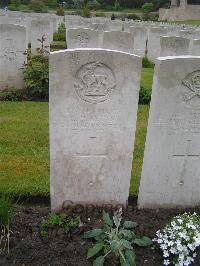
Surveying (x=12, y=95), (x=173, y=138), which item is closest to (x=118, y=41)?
(x=12, y=95)

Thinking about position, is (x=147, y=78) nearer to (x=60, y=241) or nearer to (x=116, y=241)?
(x=60, y=241)

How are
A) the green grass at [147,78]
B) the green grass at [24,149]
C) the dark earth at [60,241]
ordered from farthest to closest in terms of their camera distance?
the green grass at [147,78]
the green grass at [24,149]
the dark earth at [60,241]

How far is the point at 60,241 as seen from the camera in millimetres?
4348

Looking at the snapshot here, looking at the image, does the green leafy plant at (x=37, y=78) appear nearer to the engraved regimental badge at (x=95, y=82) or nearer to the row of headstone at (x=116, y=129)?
the row of headstone at (x=116, y=129)

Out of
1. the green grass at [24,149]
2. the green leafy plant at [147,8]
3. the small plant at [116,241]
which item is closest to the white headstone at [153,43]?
the green grass at [24,149]

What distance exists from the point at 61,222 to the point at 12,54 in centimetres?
562

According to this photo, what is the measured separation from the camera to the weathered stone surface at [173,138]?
439cm

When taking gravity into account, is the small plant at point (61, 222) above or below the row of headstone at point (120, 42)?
below

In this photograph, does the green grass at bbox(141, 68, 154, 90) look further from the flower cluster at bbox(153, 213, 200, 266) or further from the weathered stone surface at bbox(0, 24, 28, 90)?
the flower cluster at bbox(153, 213, 200, 266)

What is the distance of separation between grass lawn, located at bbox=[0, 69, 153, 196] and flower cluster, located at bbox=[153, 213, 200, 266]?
126 centimetres

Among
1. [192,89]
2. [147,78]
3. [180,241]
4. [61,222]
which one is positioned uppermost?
[192,89]

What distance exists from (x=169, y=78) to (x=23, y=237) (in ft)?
7.07

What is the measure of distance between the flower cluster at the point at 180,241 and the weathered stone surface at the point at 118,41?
7.18m

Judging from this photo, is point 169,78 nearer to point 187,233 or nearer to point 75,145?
point 75,145
